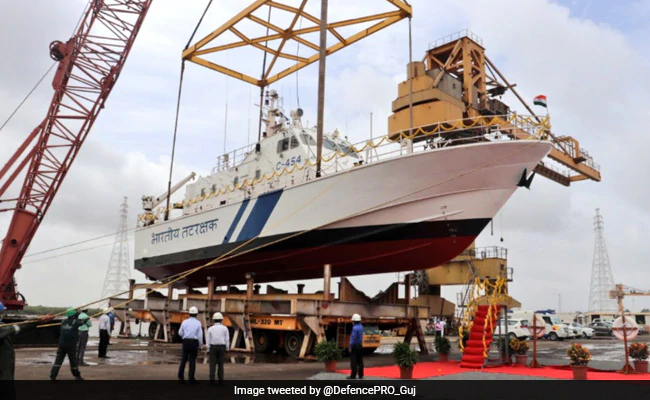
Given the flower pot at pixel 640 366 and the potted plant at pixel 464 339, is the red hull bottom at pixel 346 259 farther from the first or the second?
the flower pot at pixel 640 366

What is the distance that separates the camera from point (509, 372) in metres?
9.89

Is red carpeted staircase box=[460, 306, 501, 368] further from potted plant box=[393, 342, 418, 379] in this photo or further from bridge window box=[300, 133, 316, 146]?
bridge window box=[300, 133, 316, 146]

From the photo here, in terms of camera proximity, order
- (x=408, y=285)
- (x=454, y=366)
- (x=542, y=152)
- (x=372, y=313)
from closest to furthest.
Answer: (x=454, y=366) < (x=542, y=152) < (x=372, y=313) < (x=408, y=285)

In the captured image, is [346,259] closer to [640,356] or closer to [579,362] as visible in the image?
[579,362]

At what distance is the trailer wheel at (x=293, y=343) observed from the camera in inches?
520

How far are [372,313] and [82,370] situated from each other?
6635 mm

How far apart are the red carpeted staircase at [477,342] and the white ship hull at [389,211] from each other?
1.94m

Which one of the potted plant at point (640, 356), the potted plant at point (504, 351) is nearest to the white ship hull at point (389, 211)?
the potted plant at point (504, 351)

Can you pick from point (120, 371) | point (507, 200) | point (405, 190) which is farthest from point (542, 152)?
point (120, 371)

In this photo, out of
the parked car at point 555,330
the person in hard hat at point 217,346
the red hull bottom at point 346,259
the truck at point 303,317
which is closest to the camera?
the person in hard hat at point 217,346

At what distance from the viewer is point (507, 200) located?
1271 centimetres

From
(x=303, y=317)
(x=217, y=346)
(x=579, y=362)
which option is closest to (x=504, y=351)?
(x=579, y=362)
